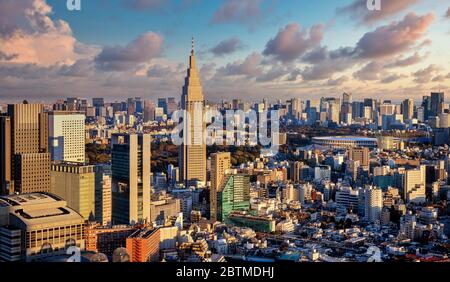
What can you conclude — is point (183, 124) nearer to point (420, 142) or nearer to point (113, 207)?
point (113, 207)

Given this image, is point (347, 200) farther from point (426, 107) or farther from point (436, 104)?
point (426, 107)

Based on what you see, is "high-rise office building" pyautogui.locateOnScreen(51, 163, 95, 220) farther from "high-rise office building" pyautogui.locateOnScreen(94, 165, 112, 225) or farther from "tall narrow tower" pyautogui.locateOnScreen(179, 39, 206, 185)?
"tall narrow tower" pyautogui.locateOnScreen(179, 39, 206, 185)

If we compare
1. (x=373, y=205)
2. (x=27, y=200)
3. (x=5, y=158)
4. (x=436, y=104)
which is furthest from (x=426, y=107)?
(x=27, y=200)

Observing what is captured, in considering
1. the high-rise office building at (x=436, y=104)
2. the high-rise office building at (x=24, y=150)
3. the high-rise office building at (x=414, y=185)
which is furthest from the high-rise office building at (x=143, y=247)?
the high-rise office building at (x=436, y=104)

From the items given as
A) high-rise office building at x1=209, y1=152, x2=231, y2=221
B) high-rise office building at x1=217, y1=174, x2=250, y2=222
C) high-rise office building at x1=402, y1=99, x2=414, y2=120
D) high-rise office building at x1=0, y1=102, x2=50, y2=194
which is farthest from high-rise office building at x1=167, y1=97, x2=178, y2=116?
high-rise office building at x1=402, y1=99, x2=414, y2=120

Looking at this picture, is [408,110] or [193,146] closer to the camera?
[193,146]

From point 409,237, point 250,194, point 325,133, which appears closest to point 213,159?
point 250,194

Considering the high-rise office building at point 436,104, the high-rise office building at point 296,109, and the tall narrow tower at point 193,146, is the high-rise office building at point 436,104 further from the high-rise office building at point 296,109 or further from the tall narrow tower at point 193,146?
the tall narrow tower at point 193,146
